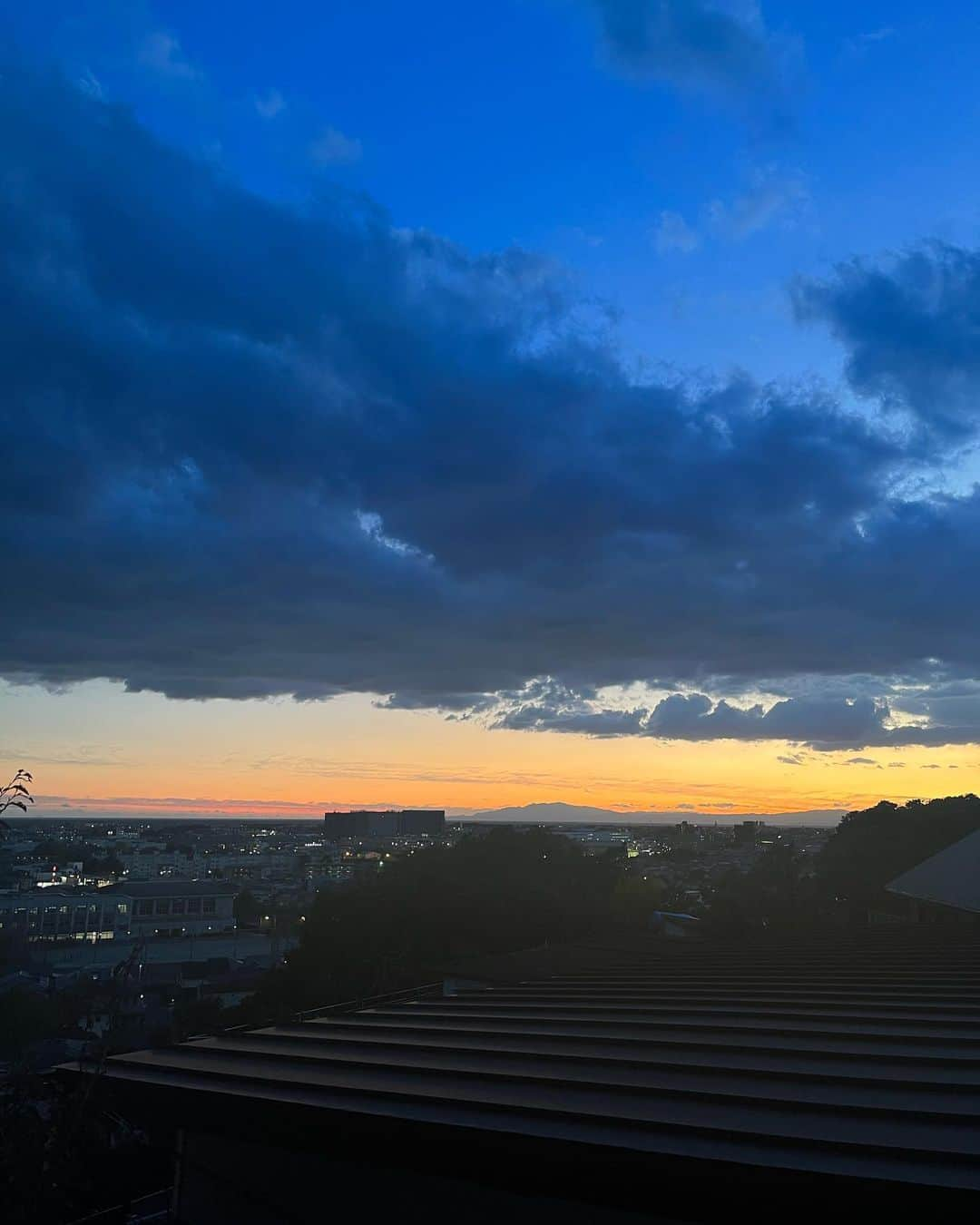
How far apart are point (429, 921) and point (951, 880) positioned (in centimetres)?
2429

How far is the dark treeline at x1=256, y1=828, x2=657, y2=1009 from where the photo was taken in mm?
34594

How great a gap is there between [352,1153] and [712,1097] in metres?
2.45

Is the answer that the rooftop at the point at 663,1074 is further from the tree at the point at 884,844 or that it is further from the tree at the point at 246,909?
the tree at the point at 246,909

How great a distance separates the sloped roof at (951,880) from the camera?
2034 cm

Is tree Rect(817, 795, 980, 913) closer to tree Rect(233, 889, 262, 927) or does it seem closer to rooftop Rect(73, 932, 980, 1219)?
rooftop Rect(73, 932, 980, 1219)

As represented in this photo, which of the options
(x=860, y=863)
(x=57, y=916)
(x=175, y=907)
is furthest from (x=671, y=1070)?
(x=175, y=907)

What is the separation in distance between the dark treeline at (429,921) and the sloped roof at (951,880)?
51.5 feet

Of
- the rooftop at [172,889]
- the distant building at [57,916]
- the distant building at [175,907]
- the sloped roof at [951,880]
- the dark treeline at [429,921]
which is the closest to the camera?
the sloped roof at [951,880]

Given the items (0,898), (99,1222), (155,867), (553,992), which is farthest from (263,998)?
(155,867)

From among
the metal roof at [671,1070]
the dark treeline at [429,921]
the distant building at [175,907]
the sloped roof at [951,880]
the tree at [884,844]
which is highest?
the metal roof at [671,1070]

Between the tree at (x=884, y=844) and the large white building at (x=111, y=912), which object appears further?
the large white building at (x=111, y=912)

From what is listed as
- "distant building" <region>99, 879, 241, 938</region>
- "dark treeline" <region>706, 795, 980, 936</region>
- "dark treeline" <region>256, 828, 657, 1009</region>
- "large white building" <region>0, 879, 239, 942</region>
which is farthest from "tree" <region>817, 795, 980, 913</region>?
"distant building" <region>99, 879, 241, 938</region>

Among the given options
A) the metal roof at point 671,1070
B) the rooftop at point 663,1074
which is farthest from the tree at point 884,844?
the rooftop at point 663,1074

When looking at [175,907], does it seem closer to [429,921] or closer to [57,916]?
[57,916]
